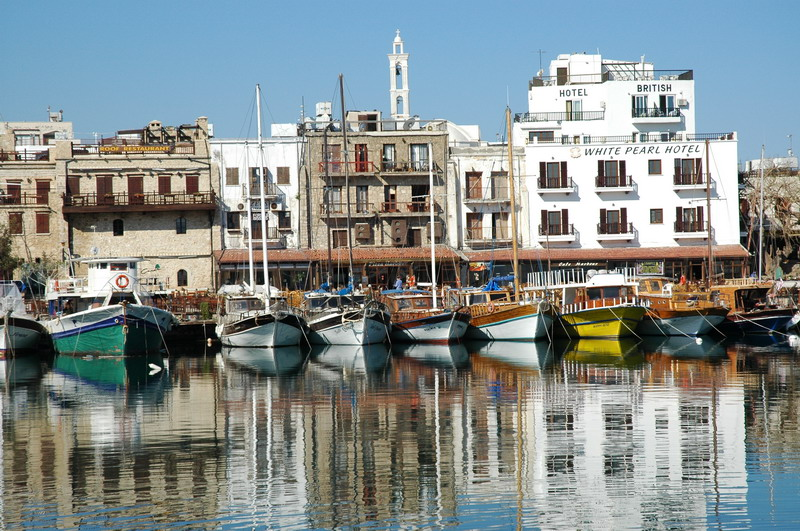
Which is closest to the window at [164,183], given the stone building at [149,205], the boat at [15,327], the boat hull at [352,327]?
the stone building at [149,205]

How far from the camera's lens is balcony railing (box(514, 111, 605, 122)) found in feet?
228

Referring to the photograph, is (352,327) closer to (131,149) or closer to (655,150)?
(131,149)

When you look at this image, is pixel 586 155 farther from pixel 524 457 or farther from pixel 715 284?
pixel 524 457

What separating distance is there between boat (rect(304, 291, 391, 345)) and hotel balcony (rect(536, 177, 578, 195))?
774 inches

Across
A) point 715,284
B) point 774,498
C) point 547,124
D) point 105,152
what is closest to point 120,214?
point 105,152

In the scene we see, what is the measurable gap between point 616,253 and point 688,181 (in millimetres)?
6745

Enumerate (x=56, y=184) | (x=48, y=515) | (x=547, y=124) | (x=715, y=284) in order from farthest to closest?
(x=547, y=124)
(x=56, y=184)
(x=715, y=284)
(x=48, y=515)

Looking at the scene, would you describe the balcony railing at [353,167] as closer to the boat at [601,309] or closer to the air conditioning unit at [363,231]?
the air conditioning unit at [363,231]

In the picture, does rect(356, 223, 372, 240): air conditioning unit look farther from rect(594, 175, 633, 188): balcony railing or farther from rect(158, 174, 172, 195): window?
rect(594, 175, 633, 188): balcony railing

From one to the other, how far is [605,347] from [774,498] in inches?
1085

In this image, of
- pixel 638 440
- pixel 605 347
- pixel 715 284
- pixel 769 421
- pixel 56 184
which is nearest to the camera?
pixel 638 440

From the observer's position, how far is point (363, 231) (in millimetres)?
61875

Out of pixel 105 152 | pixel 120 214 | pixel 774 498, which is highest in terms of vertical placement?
pixel 105 152

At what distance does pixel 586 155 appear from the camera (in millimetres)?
63000
